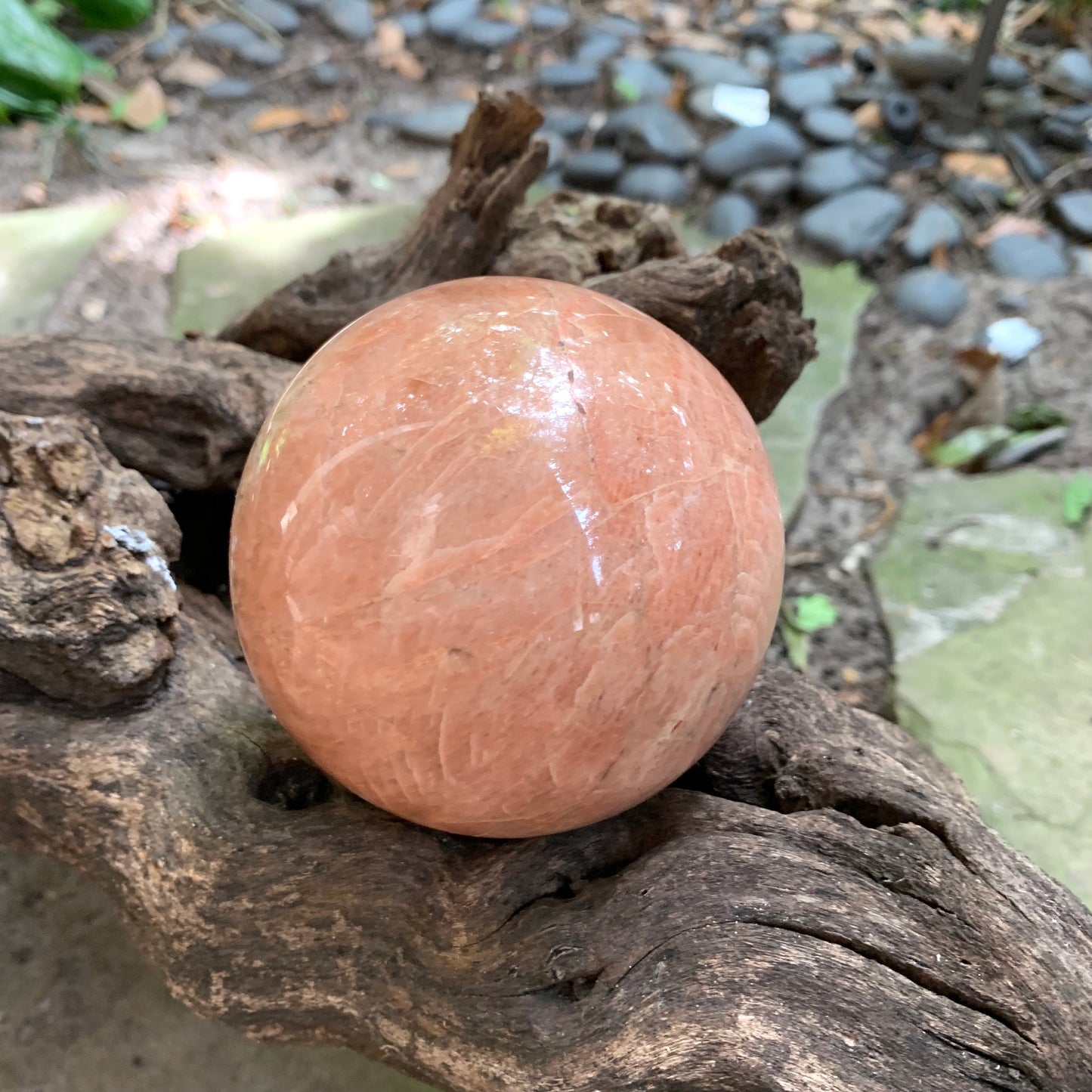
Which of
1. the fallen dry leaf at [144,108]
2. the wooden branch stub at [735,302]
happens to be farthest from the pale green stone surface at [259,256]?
the wooden branch stub at [735,302]

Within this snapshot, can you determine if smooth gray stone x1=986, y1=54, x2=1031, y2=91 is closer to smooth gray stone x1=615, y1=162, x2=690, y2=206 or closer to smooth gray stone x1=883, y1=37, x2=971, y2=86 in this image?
smooth gray stone x1=883, y1=37, x2=971, y2=86

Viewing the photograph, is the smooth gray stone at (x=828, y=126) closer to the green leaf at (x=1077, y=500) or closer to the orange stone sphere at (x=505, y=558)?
the green leaf at (x=1077, y=500)

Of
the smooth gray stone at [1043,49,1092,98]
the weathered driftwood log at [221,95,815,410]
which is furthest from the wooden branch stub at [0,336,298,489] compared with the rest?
the smooth gray stone at [1043,49,1092,98]

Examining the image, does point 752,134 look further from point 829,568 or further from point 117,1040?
point 117,1040

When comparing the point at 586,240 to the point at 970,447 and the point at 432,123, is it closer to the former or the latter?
the point at 970,447

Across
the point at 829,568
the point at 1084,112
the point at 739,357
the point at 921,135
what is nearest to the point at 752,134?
the point at 921,135

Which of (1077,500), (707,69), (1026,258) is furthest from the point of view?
(707,69)

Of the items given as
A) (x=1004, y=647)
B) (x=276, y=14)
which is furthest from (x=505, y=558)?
(x=276, y=14)
